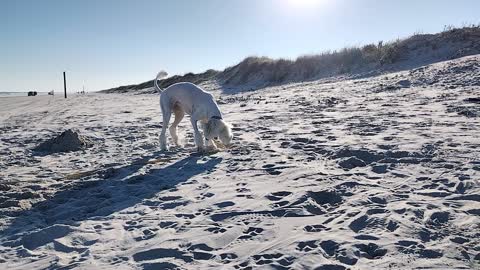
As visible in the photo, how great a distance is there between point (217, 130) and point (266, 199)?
2.62 metres

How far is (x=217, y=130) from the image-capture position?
6730 millimetres

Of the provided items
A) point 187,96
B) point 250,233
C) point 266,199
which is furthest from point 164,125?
point 250,233

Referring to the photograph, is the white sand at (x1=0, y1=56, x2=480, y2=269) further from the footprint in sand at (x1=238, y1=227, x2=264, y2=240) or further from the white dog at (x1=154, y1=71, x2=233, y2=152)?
the white dog at (x1=154, y1=71, x2=233, y2=152)

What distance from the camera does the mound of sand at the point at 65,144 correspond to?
7.54 metres

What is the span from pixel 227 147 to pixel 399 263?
4.47m

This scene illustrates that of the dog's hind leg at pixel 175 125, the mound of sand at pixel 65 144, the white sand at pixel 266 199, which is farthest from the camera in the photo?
the dog's hind leg at pixel 175 125

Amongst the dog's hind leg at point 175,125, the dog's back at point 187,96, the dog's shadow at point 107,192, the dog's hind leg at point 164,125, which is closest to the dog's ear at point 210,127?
the dog's back at point 187,96

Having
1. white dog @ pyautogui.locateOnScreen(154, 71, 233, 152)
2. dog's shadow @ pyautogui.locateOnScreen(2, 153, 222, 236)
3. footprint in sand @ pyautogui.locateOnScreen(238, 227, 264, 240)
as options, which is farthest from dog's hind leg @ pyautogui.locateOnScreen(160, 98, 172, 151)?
footprint in sand @ pyautogui.locateOnScreen(238, 227, 264, 240)

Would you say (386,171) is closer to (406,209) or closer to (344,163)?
(344,163)

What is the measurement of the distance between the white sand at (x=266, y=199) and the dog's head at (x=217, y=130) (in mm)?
275

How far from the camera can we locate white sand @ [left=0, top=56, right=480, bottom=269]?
310cm

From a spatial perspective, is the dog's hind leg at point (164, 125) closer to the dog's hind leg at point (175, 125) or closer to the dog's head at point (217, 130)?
the dog's hind leg at point (175, 125)

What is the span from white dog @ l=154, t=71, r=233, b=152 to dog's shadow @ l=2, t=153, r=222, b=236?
48cm

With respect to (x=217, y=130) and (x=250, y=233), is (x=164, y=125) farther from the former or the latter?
(x=250, y=233)
